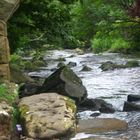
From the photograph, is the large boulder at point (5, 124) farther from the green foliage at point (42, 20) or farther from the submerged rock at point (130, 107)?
the green foliage at point (42, 20)

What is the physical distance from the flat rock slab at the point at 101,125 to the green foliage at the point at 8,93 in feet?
5.76

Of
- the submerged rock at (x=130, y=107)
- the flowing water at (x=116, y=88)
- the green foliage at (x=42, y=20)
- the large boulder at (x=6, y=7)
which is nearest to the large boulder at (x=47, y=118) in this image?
the flowing water at (x=116, y=88)

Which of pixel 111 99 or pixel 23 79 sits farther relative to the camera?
pixel 23 79

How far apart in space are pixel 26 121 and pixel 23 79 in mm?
8658

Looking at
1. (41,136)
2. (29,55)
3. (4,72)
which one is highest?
(4,72)

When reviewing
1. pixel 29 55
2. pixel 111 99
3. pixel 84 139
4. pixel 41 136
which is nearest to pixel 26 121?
pixel 41 136

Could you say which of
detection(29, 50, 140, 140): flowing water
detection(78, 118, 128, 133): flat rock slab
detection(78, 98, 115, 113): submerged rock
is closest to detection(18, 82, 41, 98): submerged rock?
detection(78, 98, 115, 113): submerged rock

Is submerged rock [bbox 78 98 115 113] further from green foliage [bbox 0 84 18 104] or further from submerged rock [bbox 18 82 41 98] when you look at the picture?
green foliage [bbox 0 84 18 104]

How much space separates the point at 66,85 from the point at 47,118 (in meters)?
4.30

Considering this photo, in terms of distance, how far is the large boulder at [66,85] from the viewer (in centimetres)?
1360

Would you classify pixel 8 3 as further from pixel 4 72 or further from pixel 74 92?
pixel 74 92

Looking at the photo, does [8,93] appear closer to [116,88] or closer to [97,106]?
[97,106]

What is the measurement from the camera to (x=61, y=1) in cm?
1931

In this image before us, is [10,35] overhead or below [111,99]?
overhead
